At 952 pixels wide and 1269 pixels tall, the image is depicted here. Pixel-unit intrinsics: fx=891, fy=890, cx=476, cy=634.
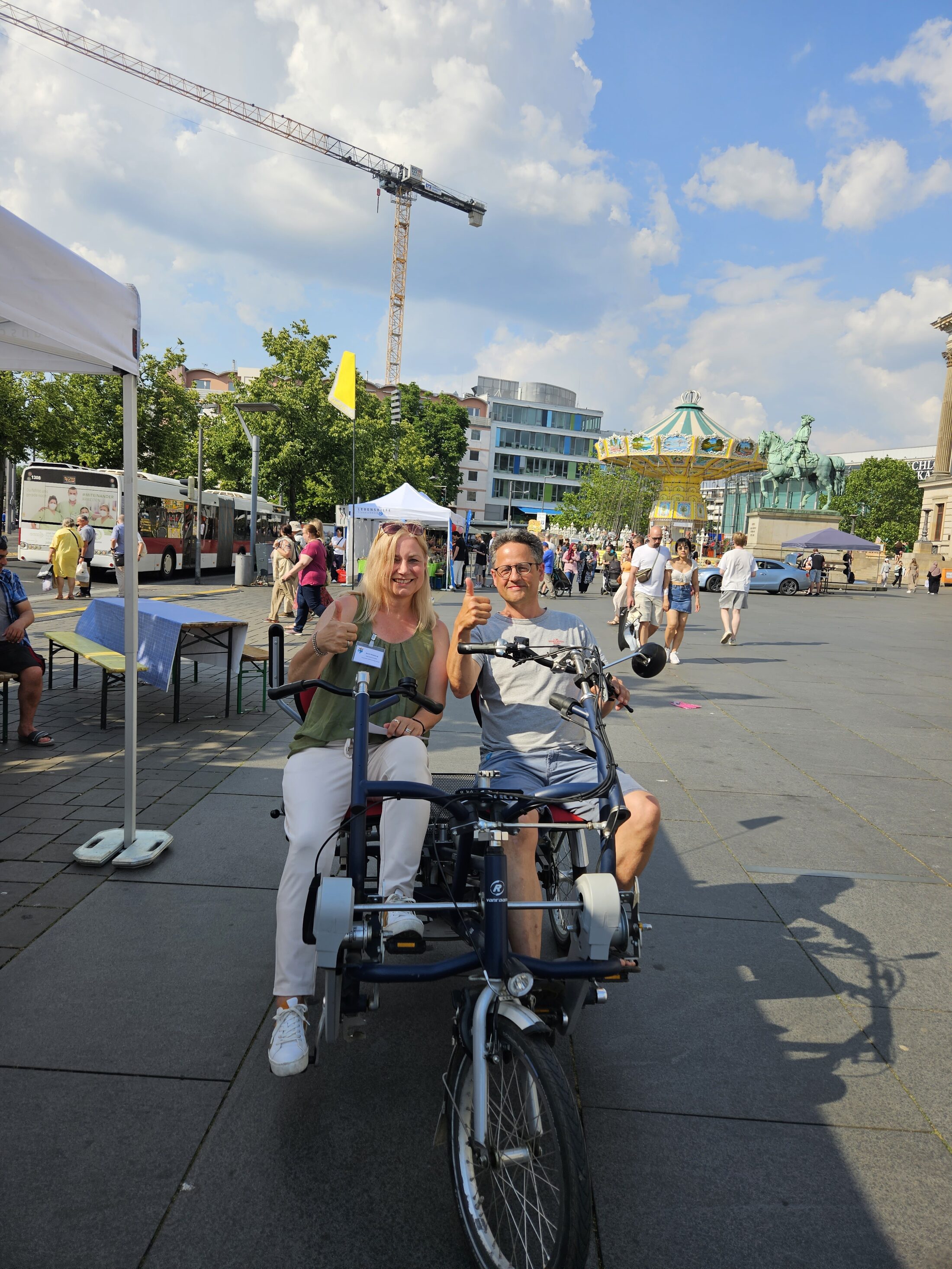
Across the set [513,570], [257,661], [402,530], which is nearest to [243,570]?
[257,661]

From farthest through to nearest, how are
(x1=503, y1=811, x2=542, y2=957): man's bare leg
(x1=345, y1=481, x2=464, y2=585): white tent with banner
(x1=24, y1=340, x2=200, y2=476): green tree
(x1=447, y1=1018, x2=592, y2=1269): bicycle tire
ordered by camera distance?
1. (x1=24, y1=340, x2=200, y2=476): green tree
2. (x1=345, y1=481, x2=464, y2=585): white tent with banner
3. (x1=503, y1=811, x2=542, y2=957): man's bare leg
4. (x1=447, y1=1018, x2=592, y2=1269): bicycle tire

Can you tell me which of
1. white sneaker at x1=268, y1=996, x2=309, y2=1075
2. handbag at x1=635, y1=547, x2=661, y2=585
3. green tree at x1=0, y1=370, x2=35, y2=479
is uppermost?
green tree at x1=0, y1=370, x2=35, y2=479

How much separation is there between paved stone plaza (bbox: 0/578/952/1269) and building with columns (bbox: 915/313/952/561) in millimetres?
61380

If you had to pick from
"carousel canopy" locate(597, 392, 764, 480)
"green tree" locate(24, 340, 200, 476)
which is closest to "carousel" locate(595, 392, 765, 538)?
"carousel canopy" locate(597, 392, 764, 480)

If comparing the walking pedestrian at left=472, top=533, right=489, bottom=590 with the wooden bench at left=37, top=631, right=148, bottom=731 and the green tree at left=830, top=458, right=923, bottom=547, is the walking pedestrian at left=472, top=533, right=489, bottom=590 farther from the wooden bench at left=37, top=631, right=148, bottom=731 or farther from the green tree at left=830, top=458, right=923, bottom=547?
the green tree at left=830, top=458, right=923, bottom=547

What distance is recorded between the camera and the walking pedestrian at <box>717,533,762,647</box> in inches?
597

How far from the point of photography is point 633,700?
→ 940 centimetres

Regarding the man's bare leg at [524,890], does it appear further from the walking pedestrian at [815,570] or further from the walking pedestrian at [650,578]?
the walking pedestrian at [815,570]

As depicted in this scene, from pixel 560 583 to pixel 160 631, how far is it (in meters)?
21.4

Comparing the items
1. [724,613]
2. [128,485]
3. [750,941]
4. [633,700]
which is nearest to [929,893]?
[750,941]

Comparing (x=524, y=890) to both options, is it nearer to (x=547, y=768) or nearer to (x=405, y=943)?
(x=405, y=943)

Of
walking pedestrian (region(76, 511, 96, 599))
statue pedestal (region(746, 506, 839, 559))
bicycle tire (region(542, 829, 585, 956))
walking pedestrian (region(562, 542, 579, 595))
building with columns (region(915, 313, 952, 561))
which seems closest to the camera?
bicycle tire (region(542, 829, 585, 956))

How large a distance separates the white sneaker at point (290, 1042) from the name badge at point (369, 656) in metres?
1.02

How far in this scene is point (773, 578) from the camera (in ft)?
116
